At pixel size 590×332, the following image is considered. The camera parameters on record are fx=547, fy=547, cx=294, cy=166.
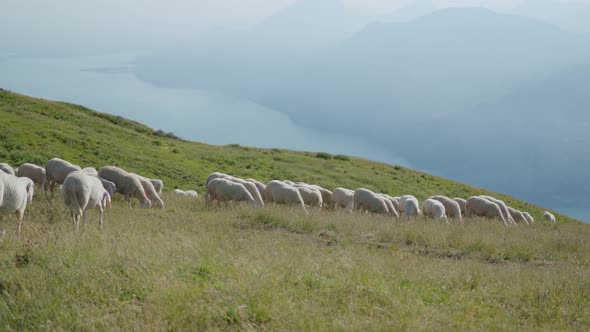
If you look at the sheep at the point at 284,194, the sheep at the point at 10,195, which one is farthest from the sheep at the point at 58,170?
the sheep at the point at 284,194

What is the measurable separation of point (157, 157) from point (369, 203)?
16.8m

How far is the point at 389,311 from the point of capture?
22.5 feet

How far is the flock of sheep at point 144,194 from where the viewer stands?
38.9 feet

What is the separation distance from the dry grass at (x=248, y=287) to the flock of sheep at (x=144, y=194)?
2.59ft

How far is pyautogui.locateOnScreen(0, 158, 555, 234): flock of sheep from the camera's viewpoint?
11859mm

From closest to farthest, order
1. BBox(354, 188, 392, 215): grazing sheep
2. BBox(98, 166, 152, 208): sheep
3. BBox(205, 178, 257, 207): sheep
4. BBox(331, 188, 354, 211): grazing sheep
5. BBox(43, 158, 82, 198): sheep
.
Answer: BBox(98, 166, 152, 208): sheep < BBox(43, 158, 82, 198): sheep < BBox(205, 178, 257, 207): sheep < BBox(354, 188, 392, 215): grazing sheep < BBox(331, 188, 354, 211): grazing sheep

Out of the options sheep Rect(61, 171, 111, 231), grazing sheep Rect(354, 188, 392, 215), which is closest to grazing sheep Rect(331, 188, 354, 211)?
grazing sheep Rect(354, 188, 392, 215)

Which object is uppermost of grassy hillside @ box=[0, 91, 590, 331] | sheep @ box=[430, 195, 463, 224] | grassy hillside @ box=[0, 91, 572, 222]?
grassy hillside @ box=[0, 91, 590, 331]

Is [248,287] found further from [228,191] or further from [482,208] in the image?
[482,208]

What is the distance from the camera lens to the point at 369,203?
848 inches

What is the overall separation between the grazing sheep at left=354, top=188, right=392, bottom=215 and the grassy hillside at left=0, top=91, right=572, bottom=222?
34.3 feet

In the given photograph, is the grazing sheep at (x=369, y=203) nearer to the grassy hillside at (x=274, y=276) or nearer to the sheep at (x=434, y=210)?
the sheep at (x=434, y=210)

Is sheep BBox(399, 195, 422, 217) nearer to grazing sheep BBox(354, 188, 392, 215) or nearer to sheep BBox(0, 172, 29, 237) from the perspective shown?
grazing sheep BBox(354, 188, 392, 215)

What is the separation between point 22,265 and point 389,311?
558 cm
